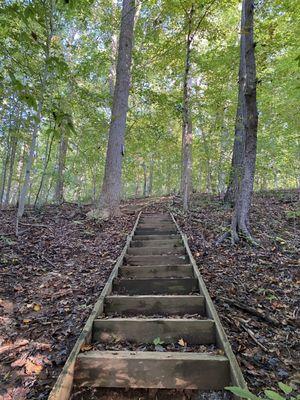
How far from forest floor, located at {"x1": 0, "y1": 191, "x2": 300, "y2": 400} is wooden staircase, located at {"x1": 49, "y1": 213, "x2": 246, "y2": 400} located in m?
0.24

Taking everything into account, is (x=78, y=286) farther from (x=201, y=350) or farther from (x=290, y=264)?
(x=290, y=264)

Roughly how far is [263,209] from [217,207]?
163cm

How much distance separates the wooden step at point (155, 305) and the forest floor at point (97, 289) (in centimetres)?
31

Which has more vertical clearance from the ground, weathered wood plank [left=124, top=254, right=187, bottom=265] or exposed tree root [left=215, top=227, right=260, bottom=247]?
exposed tree root [left=215, top=227, right=260, bottom=247]

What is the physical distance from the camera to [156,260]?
5.55 meters

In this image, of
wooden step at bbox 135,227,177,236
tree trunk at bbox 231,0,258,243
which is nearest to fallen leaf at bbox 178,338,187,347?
tree trunk at bbox 231,0,258,243

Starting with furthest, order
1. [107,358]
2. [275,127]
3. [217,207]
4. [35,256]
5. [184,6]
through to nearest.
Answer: [275,127], [217,207], [184,6], [35,256], [107,358]

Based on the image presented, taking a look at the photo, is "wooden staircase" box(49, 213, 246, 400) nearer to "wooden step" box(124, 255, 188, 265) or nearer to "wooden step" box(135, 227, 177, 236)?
"wooden step" box(124, 255, 188, 265)

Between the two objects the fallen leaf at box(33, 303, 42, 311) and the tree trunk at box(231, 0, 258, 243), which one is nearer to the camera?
the fallen leaf at box(33, 303, 42, 311)

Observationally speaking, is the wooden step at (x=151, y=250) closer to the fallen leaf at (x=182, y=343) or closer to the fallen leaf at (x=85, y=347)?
Answer: the fallen leaf at (x=182, y=343)

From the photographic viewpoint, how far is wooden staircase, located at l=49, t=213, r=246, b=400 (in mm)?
2566

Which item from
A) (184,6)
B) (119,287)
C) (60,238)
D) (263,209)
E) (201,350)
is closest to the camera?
(201,350)

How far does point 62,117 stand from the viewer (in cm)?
→ 210

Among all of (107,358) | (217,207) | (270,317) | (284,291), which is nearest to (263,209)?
(217,207)
